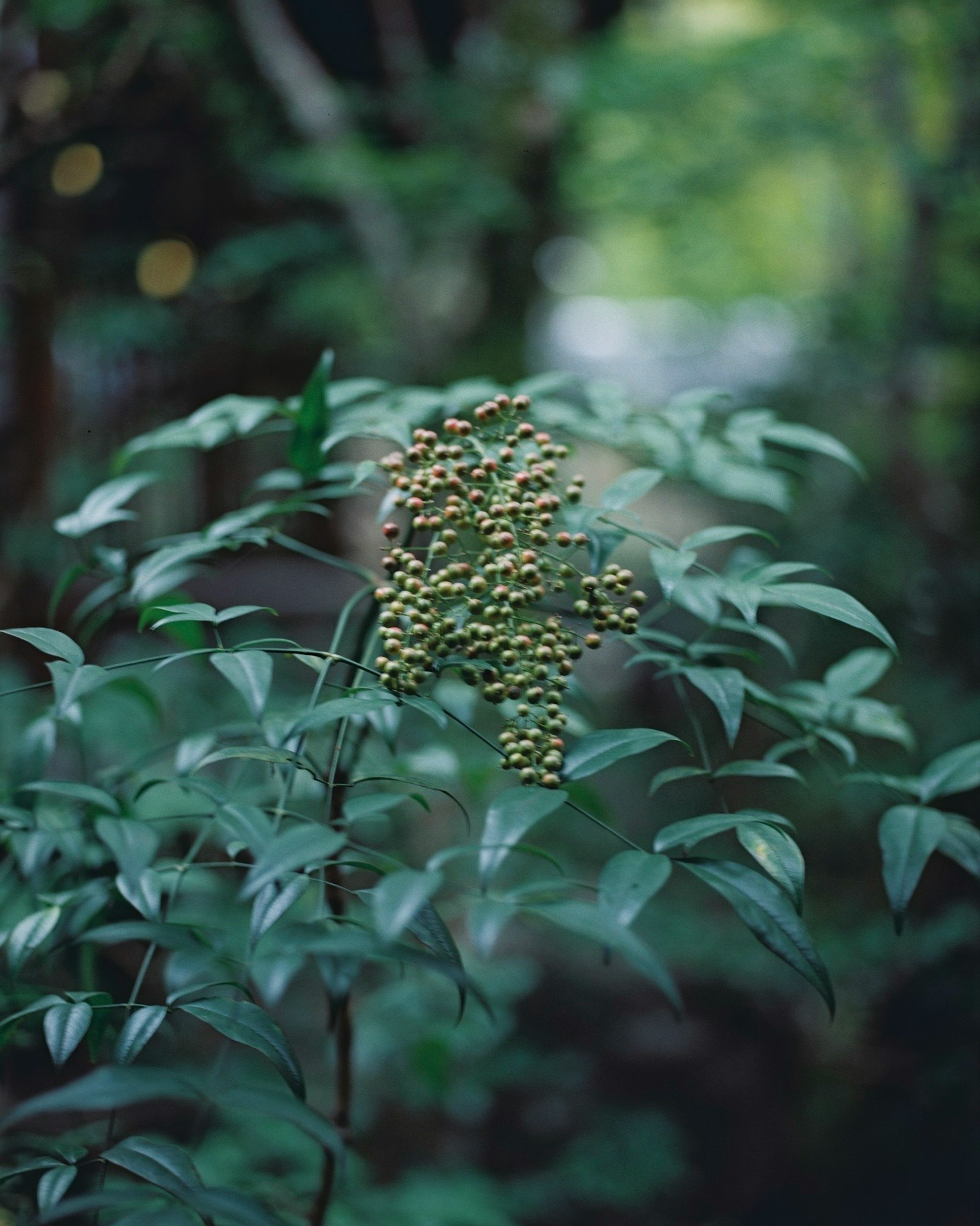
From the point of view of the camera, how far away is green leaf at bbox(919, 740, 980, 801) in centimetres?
79

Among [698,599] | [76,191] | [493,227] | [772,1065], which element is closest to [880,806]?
[772,1065]

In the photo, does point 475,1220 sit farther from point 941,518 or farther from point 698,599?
point 941,518

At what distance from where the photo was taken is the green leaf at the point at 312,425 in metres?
0.86

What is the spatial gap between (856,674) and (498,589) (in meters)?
0.50

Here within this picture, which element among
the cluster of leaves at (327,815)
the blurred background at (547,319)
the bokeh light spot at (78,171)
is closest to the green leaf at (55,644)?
the cluster of leaves at (327,815)

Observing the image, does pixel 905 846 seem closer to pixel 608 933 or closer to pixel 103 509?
pixel 608 933

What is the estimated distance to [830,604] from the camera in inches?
26.4

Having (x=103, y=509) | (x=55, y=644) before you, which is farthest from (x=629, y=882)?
(x=103, y=509)

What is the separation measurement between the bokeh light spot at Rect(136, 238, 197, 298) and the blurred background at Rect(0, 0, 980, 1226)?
0.01 metres

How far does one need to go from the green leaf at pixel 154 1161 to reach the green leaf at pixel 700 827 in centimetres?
34

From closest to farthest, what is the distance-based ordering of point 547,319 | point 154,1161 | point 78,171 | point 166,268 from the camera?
point 154,1161 → point 78,171 → point 166,268 → point 547,319

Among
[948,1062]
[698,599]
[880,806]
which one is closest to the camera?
[698,599]

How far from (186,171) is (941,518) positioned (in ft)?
9.60

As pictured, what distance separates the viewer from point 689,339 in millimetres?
3801
